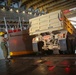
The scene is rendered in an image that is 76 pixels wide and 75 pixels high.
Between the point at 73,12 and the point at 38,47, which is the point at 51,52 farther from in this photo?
the point at 73,12

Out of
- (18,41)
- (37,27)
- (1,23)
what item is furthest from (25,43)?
(1,23)

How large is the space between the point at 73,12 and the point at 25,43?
8.59 meters

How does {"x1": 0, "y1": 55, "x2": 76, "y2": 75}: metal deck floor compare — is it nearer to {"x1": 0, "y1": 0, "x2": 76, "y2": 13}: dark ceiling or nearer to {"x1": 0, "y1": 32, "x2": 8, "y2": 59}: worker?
{"x1": 0, "y1": 32, "x2": 8, "y2": 59}: worker

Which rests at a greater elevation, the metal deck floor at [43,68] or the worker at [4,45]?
Answer: the worker at [4,45]

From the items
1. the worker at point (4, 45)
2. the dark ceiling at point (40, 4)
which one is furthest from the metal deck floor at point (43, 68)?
the dark ceiling at point (40, 4)

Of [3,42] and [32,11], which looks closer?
[3,42]

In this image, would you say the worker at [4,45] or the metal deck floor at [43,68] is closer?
the metal deck floor at [43,68]

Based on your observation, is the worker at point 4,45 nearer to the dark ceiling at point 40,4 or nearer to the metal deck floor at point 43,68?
the metal deck floor at point 43,68

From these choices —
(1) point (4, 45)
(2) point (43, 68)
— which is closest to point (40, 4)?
(1) point (4, 45)

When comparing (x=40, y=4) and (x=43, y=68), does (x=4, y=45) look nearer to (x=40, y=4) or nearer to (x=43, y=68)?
(x=43, y=68)

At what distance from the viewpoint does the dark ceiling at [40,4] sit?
1257 centimetres

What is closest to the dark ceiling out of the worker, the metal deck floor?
the worker

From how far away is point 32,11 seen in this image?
14.3m

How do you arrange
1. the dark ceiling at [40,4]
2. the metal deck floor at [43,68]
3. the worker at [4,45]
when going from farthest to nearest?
the dark ceiling at [40,4] < the worker at [4,45] < the metal deck floor at [43,68]
